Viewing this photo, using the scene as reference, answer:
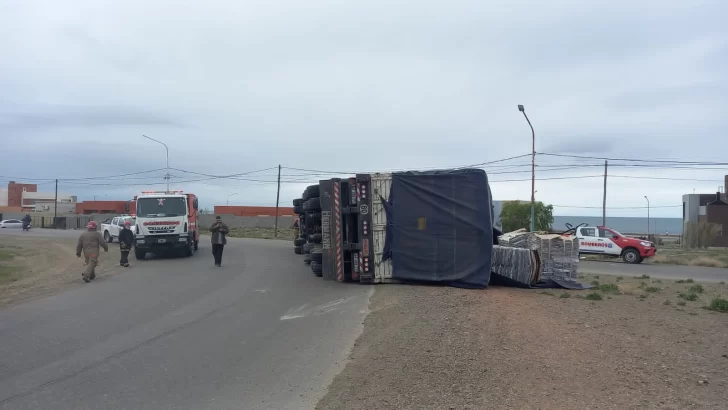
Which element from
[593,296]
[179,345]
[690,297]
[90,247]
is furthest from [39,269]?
[690,297]

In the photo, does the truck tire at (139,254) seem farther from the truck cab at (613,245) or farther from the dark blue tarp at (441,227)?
the truck cab at (613,245)

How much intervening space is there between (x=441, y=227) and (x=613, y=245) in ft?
59.6

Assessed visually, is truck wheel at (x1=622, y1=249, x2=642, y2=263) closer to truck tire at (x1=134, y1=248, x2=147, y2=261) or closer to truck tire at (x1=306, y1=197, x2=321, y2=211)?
truck tire at (x1=306, y1=197, x2=321, y2=211)

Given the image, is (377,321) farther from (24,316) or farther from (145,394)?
(24,316)

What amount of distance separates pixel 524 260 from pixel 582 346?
22.3ft

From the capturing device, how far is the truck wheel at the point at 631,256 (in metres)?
28.2

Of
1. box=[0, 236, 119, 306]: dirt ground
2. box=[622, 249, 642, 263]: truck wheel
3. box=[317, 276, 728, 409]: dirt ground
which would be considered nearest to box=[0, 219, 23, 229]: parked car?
box=[0, 236, 119, 306]: dirt ground

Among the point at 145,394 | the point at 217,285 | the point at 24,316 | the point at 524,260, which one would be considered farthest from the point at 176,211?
the point at 145,394

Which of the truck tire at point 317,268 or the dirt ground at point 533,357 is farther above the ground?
the truck tire at point 317,268

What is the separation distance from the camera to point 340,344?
852cm

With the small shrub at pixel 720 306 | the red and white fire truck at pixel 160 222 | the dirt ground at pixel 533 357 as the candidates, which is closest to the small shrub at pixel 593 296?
the dirt ground at pixel 533 357

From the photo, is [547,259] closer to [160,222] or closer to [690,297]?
[690,297]

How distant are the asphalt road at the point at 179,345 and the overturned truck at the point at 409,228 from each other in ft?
3.49

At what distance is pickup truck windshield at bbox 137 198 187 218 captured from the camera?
2417 cm
